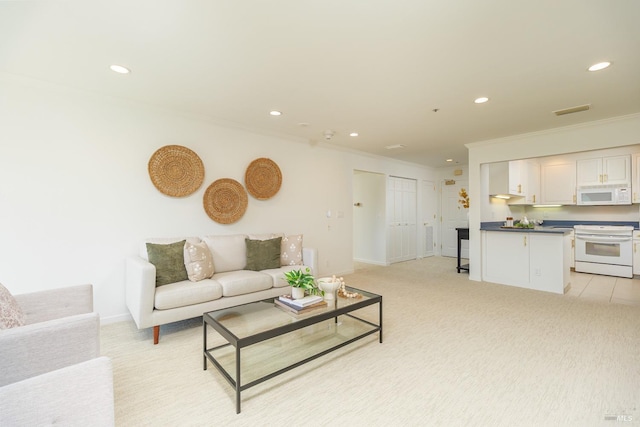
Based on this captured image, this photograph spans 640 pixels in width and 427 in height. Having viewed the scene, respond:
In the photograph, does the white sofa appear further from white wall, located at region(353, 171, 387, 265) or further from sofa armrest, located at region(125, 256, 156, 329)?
white wall, located at region(353, 171, 387, 265)

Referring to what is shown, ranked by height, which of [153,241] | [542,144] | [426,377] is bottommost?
[426,377]

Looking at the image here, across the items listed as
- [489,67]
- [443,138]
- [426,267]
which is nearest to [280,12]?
[489,67]

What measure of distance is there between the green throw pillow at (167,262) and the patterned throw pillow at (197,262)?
0.20 feet

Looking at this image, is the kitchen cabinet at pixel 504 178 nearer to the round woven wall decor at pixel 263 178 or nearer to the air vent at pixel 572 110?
the air vent at pixel 572 110

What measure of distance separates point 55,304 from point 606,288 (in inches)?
267

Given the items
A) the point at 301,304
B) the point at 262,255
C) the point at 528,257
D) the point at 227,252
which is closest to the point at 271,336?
the point at 301,304

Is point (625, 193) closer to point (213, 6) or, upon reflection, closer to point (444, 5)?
point (444, 5)

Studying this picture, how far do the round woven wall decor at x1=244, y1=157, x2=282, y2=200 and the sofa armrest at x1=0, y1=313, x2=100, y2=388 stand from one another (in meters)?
2.70

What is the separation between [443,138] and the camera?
4.69 metres

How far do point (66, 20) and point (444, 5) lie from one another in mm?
2397

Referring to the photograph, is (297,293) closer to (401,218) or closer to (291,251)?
(291,251)

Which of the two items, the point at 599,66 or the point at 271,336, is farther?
the point at 599,66

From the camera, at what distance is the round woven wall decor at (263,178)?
407 centimetres

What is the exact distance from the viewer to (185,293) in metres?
2.73
